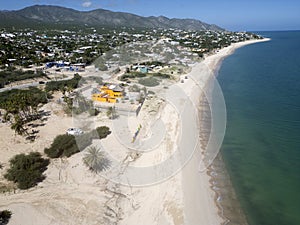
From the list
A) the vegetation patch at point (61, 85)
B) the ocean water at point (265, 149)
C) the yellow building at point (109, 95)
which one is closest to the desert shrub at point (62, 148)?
the yellow building at point (109, 95)

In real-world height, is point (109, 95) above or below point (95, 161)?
above

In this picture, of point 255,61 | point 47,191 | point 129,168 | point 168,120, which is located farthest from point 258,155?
point 255,61

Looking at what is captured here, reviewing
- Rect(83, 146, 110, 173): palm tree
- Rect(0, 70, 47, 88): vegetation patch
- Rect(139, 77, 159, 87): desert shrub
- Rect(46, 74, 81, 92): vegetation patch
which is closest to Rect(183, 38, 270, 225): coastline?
Rect(83, 146, 110, 173): palm tree

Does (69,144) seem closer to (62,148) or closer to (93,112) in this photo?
(62,148)

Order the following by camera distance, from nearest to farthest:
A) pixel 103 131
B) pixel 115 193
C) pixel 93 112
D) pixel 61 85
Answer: pixel 115 193 → pixel 103 131 → pixel 93 112 → pixel 61 85

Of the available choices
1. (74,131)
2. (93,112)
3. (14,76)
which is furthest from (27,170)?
(14,76)

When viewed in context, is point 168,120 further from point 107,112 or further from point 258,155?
point 258,155

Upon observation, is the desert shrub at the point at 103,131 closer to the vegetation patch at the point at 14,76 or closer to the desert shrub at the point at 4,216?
the desert shrub at the point at 4,216
